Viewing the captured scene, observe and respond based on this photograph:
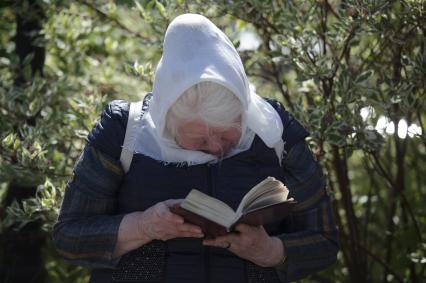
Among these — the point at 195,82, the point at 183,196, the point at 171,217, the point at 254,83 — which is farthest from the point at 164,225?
the point at 254,83

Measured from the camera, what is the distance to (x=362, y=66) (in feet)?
12.4

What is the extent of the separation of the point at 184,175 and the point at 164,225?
0.21 metres

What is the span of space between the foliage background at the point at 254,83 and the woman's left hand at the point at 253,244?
978mm

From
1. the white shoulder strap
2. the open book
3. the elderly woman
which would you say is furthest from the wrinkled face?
the open book

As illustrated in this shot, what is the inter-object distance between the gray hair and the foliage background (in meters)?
1.05

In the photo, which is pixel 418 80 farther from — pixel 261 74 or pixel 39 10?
pixel 39 10

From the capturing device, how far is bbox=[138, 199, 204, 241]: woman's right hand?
7.76ft

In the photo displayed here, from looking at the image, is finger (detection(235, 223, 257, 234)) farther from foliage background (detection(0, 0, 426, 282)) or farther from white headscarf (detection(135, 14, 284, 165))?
foliage background (detection(0, 0, 426, 282))

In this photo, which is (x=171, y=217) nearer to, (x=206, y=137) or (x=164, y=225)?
(x=164, y=225)

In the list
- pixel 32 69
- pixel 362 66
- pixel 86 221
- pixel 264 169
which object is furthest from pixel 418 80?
pixel 32 69

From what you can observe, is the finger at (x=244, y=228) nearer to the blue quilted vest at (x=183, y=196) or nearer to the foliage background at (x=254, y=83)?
the blue quilted vest at (x=183, y=196)

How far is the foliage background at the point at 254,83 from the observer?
3.49 metres

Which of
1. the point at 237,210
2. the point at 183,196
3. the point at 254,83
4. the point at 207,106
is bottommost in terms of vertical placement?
the point at 254,83

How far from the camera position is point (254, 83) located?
13.6ft
